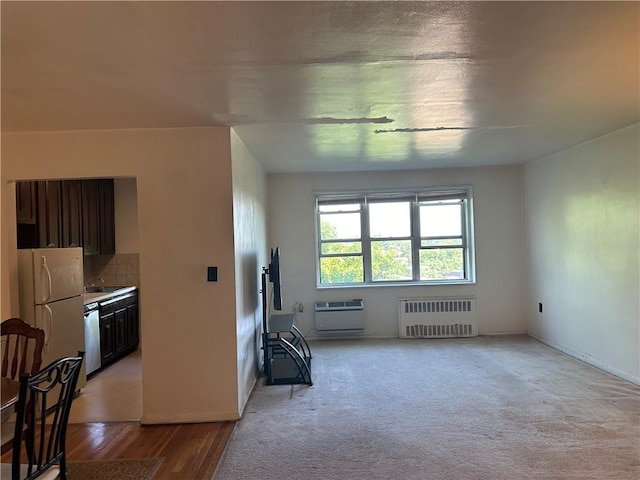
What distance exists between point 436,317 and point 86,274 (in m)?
4.77

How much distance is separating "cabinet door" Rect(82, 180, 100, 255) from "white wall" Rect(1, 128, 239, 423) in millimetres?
1855

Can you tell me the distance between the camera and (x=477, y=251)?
5.92 metres

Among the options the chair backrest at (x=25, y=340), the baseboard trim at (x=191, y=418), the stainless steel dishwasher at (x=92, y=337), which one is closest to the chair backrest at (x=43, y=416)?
the chair backrest at (x=25, y=340)

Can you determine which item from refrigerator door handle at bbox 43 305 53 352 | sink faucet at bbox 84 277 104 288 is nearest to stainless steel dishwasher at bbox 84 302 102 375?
refrigerator door handle at bbox 43 305 53 352

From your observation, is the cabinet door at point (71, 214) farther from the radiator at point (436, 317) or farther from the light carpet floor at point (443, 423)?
the radiator at point (436, 317)

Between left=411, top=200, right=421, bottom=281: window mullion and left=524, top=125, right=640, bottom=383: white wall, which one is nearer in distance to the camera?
left=524, top=125, right=640, bottom=383: white wall

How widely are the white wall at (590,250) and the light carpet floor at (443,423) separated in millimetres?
383

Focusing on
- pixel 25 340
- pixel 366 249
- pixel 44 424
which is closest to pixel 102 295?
pixel 25 340

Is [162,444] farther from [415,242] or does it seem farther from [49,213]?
[415,242]

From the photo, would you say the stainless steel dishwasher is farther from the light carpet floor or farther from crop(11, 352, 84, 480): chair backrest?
crop(11, 352, 84, 480): chair backrest

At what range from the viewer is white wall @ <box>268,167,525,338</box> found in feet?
19.4

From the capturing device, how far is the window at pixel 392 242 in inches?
239

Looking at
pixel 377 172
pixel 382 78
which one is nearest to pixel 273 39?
pixel 382 78

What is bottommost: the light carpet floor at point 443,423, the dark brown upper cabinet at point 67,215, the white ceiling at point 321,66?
the light carpet floor at point 443,423
